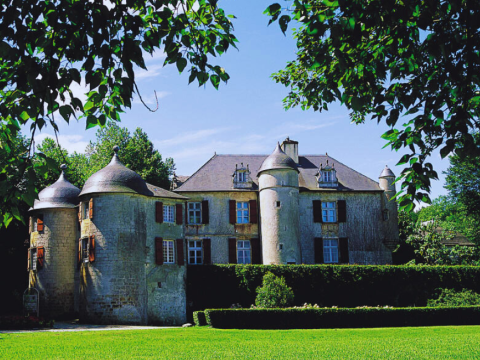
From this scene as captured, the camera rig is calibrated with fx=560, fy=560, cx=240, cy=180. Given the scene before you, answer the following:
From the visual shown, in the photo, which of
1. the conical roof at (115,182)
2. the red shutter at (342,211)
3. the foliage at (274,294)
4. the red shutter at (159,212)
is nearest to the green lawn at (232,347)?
the foliage at (274,294)

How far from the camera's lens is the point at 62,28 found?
6.17 m

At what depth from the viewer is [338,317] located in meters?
23.8

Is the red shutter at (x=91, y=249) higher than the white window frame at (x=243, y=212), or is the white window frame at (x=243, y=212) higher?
the white window frame at (x=243, y=212)

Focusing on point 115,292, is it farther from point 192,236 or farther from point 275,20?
point 275,20

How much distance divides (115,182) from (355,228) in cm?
1608

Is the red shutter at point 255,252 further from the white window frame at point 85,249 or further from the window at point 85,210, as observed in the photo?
the window at point 85,210

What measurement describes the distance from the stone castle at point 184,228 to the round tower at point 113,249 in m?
0.05

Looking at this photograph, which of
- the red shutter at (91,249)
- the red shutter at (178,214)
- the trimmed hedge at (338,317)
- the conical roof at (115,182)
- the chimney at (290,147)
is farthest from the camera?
the chimney at (290,147)

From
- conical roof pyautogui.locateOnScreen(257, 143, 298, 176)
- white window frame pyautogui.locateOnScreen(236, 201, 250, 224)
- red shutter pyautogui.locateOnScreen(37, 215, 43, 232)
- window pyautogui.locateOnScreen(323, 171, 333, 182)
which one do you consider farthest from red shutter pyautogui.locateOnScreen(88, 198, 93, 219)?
window pyautogui.locateOnScreen(323, 171, 333, 182)

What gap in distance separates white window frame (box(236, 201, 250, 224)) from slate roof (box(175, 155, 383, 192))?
114cm

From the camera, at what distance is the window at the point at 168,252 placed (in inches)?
1188

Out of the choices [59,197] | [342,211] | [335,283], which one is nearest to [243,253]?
[342,211]

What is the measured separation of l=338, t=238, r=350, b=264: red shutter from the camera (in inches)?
1401

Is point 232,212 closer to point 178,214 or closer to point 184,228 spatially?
point 184,228
